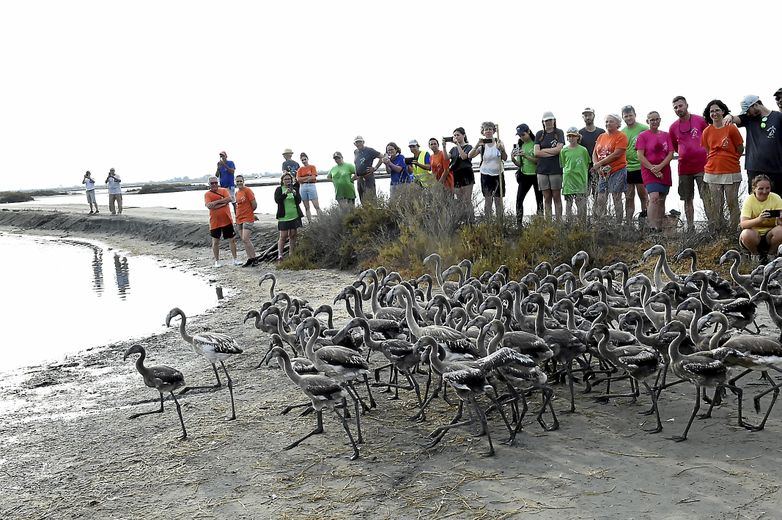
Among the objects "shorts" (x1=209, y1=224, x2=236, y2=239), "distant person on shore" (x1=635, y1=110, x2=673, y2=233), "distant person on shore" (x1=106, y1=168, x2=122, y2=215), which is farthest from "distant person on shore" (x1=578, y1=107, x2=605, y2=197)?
"distant person on shore" (x1=106, y1=168, x2=122, y2=215)

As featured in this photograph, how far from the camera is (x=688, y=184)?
1456cm

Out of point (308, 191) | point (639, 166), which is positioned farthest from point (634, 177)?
point (308, 191)

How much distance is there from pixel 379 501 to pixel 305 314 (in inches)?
184

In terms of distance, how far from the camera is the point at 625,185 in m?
15.5

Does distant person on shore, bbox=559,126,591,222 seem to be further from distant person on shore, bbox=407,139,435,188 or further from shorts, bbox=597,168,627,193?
distant person on shore, bbox=407,139,435,188

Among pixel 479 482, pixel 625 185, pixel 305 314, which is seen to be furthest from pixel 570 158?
pixel 479 482

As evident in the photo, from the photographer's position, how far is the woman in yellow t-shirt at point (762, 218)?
1191 cm

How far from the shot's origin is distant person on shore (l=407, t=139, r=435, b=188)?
752 inches

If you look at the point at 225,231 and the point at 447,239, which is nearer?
the point at 447,239

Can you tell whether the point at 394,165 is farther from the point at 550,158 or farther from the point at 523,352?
the point at 523,352

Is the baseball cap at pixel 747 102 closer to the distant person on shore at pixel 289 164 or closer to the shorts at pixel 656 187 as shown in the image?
the shorts at pixel 656 187

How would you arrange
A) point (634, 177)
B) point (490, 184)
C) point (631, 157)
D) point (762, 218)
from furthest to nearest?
point (490, 184) → point (634, 177) → point (631, 157) → point (762, 218)

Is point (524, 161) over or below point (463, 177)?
over

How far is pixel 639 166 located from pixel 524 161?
7.77 ft
